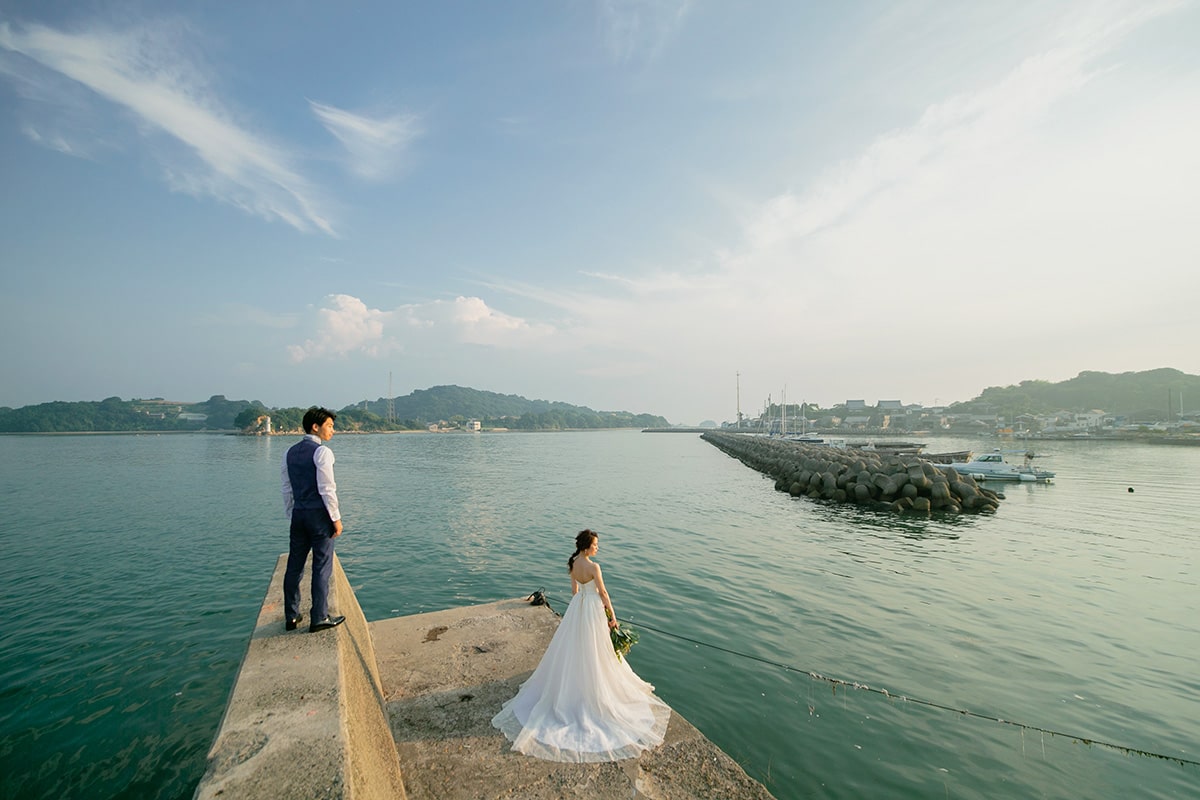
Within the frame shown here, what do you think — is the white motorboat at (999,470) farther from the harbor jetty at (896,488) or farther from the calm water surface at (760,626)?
the calm water surface at (760,626)

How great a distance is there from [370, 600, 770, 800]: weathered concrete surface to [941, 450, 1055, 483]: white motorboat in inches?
1554

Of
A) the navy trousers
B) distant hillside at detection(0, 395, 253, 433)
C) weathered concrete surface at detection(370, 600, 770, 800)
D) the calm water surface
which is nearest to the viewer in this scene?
weathered concrete surface at detection(370, 600, 770, 800)

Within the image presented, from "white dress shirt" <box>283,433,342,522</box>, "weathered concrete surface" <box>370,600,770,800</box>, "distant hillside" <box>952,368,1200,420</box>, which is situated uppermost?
"distant hillside" <box>952,368,1200,420</box>

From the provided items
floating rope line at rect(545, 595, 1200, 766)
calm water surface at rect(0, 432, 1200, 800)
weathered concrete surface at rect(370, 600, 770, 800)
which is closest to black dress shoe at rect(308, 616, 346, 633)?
weathered concrete surface at rect(370, 600, 770, 800)

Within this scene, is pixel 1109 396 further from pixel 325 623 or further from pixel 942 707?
pixel 325 623

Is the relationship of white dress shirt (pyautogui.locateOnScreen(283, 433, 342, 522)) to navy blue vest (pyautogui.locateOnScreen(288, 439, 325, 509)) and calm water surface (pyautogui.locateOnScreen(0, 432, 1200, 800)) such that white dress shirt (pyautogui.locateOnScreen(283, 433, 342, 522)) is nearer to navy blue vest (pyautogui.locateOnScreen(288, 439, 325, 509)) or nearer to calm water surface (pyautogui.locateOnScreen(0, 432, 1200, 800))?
navy blue vest (pyautogui.locateOnScreen(288, 439, 325, 509))

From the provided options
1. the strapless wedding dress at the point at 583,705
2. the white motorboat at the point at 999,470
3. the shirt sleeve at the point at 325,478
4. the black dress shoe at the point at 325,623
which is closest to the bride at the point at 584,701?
the strapless wedding dress at the point at 583,705

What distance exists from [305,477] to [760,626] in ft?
28.1

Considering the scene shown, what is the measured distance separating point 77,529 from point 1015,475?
53.3 meters

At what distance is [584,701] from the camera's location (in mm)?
5262

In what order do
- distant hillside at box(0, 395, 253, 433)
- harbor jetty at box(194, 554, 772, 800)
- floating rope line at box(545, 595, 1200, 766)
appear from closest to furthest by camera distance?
harbor jetty at box(194, 554, 772, 800) < floating rope line at box(545, 595, 1200, 766) < distant hillside at box(0, 395, 253, 433)

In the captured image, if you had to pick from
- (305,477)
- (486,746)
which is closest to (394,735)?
(486,746)

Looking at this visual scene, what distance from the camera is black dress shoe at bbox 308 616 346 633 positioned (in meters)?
5.15

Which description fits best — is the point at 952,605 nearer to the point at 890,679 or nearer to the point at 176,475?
the point at 890,679
